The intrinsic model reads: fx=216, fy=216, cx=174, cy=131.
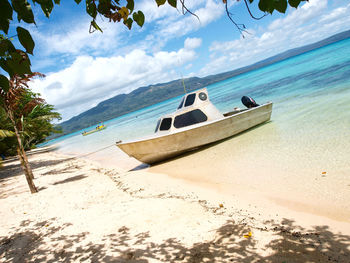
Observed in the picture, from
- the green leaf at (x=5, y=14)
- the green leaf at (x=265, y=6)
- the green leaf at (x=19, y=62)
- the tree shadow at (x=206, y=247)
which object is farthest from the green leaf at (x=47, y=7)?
the tree shadow at (x=206, y=247)

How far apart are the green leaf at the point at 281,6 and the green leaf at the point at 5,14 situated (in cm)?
Result: 152

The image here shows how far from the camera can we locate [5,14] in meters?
1.10

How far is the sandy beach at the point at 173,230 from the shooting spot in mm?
2922

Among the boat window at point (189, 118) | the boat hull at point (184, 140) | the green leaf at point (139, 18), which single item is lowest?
the boat hull at point (184, 140)

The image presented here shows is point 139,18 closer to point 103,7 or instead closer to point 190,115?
point 103,7

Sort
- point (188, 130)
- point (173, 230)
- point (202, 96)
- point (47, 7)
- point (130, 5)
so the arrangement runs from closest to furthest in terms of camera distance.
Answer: point (47, 7) < point (130, 5) < point (173, 230) < point (188, 130) < point (202, 96)

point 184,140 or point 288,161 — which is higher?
point 184,140

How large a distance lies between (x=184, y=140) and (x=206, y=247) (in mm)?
6653

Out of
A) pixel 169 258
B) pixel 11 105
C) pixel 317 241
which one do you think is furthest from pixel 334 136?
pixel 11 105

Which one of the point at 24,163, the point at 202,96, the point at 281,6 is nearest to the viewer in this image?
the point at 281,6

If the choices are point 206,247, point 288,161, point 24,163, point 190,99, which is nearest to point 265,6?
point 206,247

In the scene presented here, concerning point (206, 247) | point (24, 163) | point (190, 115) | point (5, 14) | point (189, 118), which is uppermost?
point (5, 14)

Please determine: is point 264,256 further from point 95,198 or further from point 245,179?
point 95,198

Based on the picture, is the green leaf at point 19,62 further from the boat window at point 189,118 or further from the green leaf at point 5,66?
the boat window at point 189,118
